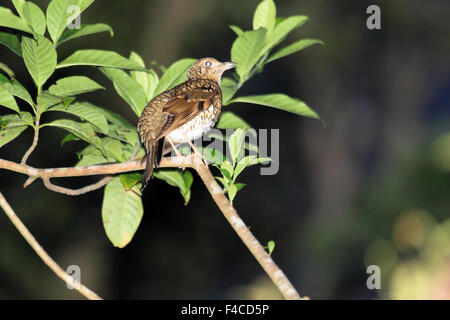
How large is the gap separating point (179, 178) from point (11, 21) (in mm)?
1059

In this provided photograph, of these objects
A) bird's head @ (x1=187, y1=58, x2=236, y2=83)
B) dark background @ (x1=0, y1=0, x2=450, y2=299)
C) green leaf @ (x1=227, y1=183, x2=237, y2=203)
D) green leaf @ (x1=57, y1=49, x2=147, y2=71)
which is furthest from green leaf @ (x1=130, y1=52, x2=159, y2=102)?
dark background @ (x1=0, y1=0, x2=450, y2=299)

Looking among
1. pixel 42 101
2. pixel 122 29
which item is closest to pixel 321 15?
pixel 122 29

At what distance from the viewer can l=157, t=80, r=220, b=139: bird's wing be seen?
3523 mm

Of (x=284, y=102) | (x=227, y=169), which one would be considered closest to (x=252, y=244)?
(x=227, y=169)

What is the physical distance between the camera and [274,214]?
18.2 meters

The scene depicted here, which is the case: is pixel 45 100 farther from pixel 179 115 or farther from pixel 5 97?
pixel 179 115

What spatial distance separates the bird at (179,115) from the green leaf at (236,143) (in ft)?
1.06

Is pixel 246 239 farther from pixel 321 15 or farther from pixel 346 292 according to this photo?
pixel 321 15

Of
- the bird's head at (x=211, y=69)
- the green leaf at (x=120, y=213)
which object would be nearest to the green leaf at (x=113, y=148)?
the green leaf at (x=120, y=213)

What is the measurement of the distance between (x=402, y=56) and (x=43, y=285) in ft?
37.8

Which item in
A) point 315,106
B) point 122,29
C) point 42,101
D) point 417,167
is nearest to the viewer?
point 42,101

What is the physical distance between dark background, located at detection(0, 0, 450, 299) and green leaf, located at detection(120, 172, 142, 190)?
130 centimetres

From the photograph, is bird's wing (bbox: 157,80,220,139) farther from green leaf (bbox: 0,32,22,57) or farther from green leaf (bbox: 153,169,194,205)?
green leaf (bbox: 0,32,22,57)

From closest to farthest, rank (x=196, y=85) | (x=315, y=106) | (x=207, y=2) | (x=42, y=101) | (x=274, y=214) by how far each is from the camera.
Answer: (x=42, y=101) → (x=196, y=85) → (x=207, y=2) → (x=315, y=106) → (x=274, y=214)
